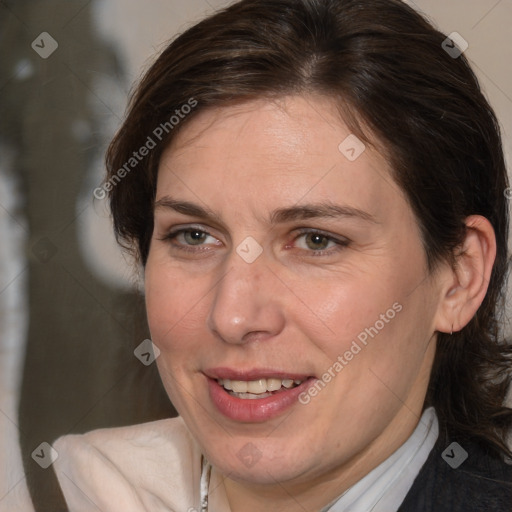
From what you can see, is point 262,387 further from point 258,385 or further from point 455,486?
point 455,486

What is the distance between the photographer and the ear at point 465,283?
52.0 inches

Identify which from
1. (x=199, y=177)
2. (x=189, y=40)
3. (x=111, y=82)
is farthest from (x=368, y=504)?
(x=111, y=82)

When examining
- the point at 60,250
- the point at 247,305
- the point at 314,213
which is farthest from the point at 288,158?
the point at 60,250

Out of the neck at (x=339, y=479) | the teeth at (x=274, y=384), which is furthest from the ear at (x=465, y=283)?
the teeth at (x=274, y=384)

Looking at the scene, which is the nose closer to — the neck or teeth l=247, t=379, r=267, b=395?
teeth l=247, t=379, r=267, b=395

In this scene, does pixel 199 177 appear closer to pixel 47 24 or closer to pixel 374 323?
pixel 374 323

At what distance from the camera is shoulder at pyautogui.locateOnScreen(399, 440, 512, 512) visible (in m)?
1.32

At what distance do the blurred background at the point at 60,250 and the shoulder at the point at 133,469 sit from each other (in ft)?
0.86

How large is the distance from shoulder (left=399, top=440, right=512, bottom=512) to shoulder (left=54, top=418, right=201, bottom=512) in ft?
1.35

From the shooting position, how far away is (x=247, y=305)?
3.85 feet

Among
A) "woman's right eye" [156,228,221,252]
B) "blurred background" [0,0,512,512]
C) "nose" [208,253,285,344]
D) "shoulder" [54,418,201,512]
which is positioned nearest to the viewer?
"nose" [208,253,285,344]

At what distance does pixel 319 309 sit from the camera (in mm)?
1194

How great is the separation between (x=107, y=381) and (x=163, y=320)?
89 centimetres

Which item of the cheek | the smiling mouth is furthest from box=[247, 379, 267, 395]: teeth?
the cheek
